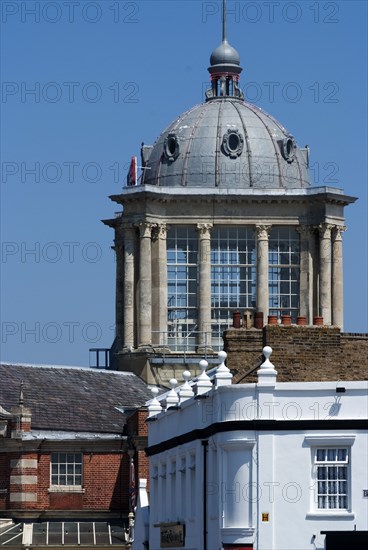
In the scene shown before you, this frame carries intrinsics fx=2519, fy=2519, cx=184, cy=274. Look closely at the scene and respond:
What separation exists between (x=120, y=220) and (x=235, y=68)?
9453 mm

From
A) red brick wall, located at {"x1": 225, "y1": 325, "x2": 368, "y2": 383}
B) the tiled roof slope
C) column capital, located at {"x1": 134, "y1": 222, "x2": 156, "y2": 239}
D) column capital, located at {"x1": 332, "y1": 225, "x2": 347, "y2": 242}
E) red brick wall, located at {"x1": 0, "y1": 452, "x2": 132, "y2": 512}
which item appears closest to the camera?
red brick wall, located at {"x1": 225, "y1": 325, "x2": 368, "y2": 383}

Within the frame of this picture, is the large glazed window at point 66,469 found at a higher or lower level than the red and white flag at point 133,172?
lower

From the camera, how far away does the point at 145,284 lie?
389ft

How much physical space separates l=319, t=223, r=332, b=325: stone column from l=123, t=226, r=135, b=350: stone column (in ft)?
29.2

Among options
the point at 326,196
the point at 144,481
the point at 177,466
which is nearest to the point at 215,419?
the point at 177,466

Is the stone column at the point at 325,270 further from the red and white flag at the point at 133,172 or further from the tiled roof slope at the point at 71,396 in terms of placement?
the tiled roof slope at the point at 71,396

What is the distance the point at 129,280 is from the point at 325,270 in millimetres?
9311

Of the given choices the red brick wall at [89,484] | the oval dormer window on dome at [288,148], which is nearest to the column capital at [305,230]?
the oval dormer window on dome at [288,148]

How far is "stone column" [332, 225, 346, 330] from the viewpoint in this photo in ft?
391

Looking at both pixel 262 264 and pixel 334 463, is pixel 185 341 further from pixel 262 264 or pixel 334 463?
pixel 334 463

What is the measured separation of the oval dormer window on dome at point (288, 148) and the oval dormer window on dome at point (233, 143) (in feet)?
6.51

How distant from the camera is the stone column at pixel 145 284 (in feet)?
386

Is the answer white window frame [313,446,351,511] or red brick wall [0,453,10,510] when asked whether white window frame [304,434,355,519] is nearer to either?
white window frame [313,446,351,511]

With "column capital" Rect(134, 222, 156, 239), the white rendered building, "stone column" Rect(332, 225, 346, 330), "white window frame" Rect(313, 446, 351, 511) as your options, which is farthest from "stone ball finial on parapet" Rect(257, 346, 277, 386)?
"stone column" Rect(332, 225, 346, 330)
